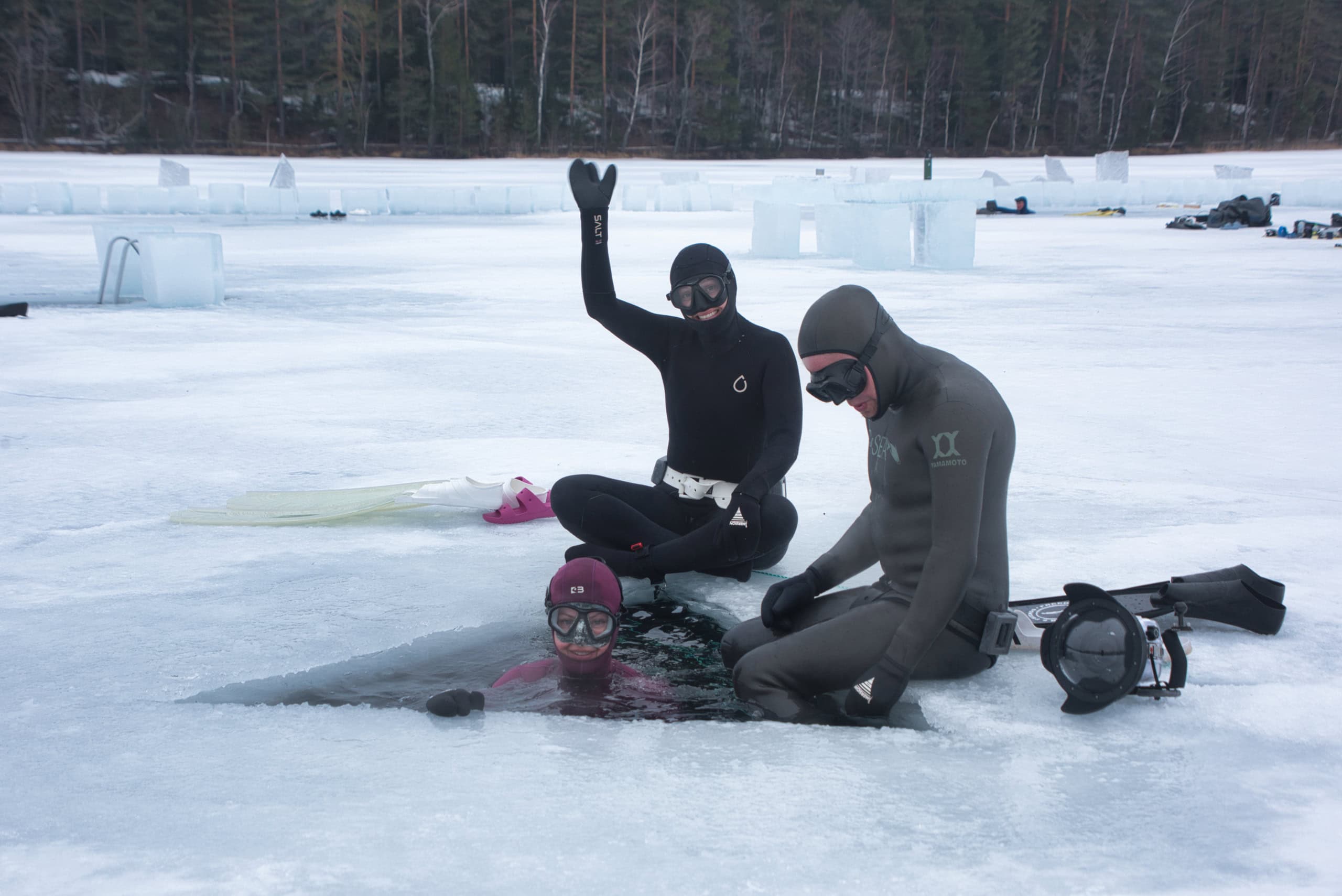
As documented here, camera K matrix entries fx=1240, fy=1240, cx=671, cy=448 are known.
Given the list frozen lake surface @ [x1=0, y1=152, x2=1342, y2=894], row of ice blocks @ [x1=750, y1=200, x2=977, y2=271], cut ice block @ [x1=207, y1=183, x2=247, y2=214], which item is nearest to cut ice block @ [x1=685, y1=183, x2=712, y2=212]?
cut ice block @ [x1=207, y1=183, x2=247, y2=214]

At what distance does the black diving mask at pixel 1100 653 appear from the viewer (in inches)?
120

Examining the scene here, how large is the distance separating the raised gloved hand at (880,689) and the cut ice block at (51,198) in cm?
2658

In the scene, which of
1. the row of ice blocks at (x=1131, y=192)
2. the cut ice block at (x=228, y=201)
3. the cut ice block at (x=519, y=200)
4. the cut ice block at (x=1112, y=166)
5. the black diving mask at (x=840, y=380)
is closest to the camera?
the black diving mask at (x=840, y=380)

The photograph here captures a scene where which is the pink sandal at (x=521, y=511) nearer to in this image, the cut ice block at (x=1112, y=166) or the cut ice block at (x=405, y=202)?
the cut ice block at (x=405, y=202)

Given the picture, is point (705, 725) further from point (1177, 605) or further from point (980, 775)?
point (1177, 605)

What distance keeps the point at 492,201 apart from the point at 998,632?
26398 mm

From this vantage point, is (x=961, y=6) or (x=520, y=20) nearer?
(x=520, y=20)

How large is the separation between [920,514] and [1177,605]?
3.14 ft

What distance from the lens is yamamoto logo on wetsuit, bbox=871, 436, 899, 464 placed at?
3.20m

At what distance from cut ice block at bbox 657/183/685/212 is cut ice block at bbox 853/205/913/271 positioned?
45.2 feet

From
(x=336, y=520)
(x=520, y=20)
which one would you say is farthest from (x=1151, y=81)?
(x=336, y=520)

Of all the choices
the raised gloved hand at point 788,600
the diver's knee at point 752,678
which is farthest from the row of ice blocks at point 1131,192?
the diver's knee at point 752,678

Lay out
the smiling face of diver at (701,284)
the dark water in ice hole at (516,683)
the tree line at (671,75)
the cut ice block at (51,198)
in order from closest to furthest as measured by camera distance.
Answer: the dark water in ice hole at (516,683)
the smiling face of diver at (701,284)
the cut ice block at (51,198)
the tree line at (671,75)

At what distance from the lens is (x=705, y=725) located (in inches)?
125
